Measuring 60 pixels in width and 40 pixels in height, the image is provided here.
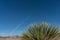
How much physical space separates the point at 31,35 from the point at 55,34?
3.83 feet

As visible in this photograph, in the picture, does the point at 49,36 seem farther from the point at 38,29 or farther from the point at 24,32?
the point at 24,32

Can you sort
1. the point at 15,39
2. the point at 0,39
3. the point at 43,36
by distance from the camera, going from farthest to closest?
1. the point at 0,39
2. the point at 15,39
3. the point at 43,36

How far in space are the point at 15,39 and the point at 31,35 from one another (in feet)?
83.6

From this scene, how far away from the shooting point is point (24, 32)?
31.2 ft

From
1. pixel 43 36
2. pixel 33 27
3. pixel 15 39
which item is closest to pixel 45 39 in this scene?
pixel 43 36

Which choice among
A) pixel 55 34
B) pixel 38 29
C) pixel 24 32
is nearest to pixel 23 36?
pixel 24 32

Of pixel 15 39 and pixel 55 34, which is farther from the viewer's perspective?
pixel 15 39

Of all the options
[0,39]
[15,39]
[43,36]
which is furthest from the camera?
[0,39]

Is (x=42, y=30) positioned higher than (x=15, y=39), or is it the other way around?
(x=15, y=39)

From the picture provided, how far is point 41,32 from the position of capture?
9094 mm

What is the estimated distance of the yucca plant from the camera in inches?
355

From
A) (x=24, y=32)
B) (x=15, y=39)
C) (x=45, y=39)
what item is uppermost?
(x=15, y=39)

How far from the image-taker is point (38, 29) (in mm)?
9211

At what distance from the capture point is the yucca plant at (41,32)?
29.6ft
